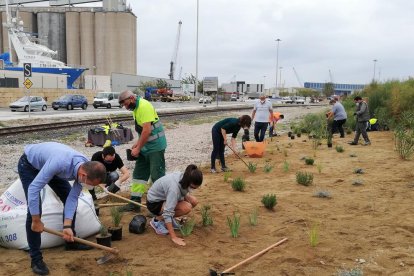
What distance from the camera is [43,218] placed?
4.23 metres

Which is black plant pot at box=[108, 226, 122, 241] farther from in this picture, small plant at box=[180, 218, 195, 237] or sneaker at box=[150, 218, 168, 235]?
small plant at box=[180, 218, 195, 237]

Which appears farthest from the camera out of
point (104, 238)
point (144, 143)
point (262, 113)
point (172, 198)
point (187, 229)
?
point (262, 113)

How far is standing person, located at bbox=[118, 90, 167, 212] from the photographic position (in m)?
Answer: 5.27

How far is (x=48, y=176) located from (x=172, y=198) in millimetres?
1366

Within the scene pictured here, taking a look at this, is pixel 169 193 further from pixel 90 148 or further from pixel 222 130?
pixel 90 148

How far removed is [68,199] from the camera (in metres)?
3.84

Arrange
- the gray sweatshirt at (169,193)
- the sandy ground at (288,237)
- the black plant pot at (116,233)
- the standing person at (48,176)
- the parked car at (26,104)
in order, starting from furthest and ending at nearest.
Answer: the parked car at (26,104)
the black plant pot at (116,233)
the gray sweatshirt at (169,193)
the sandy ground at (288,237)
the standing person at (48,176)

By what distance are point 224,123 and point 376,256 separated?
4.44 metres

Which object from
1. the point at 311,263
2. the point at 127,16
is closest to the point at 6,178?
the point at 311,263

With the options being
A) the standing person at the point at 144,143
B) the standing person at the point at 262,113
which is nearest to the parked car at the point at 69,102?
the standing person at the point at 262,113

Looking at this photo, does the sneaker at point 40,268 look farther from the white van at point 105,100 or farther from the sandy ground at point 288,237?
the white van at point 105,100

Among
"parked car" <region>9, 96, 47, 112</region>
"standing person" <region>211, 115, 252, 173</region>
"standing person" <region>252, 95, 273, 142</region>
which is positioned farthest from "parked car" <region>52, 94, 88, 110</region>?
"standing person" <region>211, 115, 252, 173</region>

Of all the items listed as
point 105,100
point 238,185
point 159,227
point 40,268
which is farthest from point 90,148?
point 105,100

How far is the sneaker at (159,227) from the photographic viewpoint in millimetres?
4664
